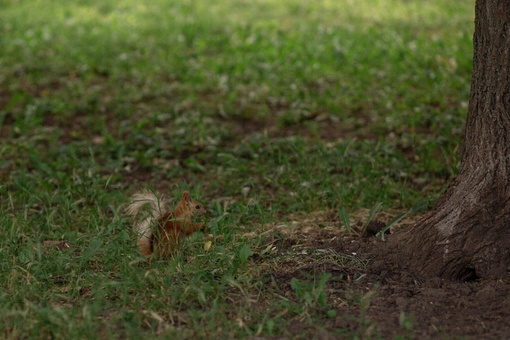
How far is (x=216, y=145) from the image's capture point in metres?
6.28

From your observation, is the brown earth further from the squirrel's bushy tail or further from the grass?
the squirrel's bushy tail

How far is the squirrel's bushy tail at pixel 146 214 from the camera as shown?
415cm

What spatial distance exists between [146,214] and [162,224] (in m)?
0.18

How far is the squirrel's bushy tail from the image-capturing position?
4.15 metres

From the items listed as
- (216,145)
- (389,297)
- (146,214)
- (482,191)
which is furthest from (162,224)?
(216,145)

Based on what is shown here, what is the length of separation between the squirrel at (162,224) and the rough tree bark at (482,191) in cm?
114

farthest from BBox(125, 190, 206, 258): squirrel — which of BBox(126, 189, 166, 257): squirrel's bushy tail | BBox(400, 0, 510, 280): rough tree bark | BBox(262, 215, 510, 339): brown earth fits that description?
BBox(400, 0, 510, 280): rough tree bark

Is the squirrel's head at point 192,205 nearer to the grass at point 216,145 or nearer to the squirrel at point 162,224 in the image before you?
the squirrel at point 162,224

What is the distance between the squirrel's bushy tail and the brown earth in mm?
658

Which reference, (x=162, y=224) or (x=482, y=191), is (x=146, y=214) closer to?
(x=162, y=224)

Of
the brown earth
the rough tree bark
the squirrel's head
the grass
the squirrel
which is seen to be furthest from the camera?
the squirrel's head

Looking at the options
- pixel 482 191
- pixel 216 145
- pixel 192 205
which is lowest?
pixel 216 145

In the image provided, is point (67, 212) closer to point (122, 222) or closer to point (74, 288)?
point (122, 222)

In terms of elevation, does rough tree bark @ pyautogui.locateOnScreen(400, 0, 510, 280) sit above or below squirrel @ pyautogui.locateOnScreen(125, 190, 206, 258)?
above
